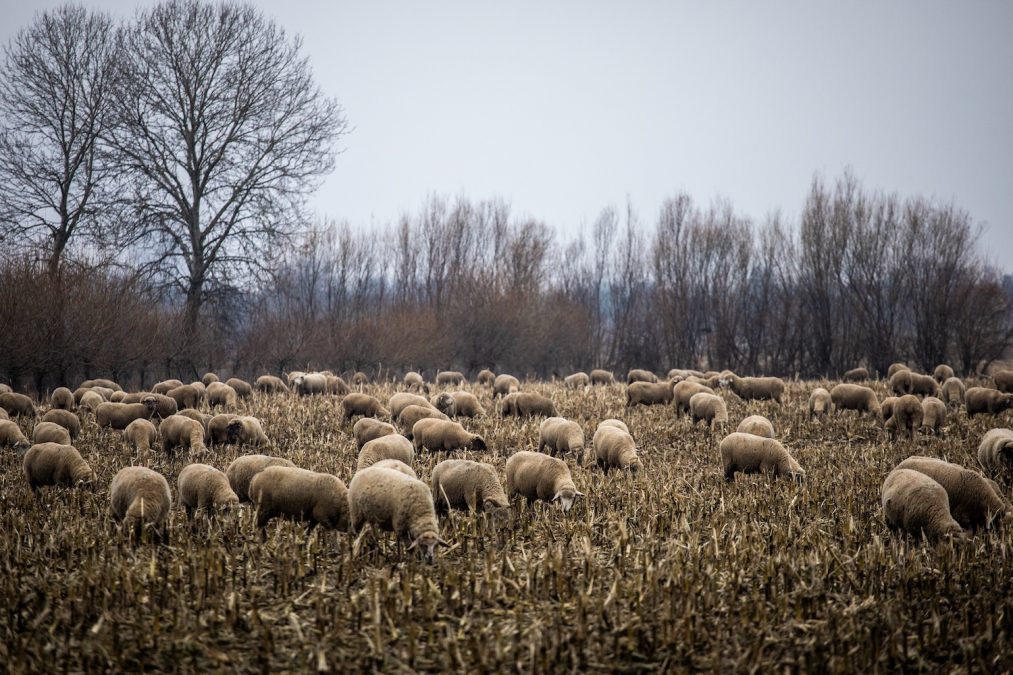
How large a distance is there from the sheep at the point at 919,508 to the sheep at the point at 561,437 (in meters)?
4.67

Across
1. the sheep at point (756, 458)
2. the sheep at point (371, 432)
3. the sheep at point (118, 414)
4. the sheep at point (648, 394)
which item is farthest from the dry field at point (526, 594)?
the sheep at point (648, 394)

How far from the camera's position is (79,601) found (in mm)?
4301

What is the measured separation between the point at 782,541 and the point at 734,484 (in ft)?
9.13

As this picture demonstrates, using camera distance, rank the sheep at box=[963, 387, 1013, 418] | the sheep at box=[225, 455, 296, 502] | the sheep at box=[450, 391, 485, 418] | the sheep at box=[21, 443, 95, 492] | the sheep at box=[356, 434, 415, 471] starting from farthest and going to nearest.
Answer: the sheep at box=[450, 391, 485, 418], the sheep at box=[963, 387, 1013, 418], the sheep at box=[356, 434, 415, 471], the sheep at box=[21, 443, 95, 492], the sheep at box=[225, 455, 296, 502]

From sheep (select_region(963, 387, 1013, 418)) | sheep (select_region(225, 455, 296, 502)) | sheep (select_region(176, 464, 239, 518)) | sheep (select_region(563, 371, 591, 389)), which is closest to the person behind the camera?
sheep (select_region(176, 464, 239, 518))

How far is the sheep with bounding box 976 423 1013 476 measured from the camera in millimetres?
8773

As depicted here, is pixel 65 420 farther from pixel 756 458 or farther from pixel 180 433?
pixel 756 458

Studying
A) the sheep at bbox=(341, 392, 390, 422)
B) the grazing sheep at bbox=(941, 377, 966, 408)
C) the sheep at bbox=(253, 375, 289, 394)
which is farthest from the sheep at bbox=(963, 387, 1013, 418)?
the sheep at bbox=(253, 375, 289, 394)

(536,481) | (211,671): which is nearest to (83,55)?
(536,481)

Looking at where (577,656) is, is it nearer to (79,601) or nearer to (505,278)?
(79,601)

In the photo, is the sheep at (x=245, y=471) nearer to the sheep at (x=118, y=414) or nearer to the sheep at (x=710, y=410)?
the sheep at (x=118, y=414)

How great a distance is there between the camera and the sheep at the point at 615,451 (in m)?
9.24

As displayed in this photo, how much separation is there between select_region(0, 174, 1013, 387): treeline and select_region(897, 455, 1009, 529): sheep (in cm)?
2025

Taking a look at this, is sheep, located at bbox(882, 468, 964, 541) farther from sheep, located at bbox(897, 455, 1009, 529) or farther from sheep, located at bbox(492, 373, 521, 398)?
sheep, located at bbox(492, 373, 521, 398)
